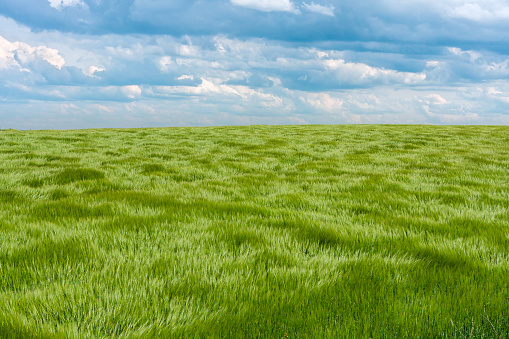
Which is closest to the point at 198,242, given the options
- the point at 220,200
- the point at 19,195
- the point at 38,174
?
the point at 220,200

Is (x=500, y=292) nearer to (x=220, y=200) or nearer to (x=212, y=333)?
(x=212, y=333)

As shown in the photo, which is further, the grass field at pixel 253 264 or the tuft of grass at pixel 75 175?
the tuft of grass at pixel 75 175

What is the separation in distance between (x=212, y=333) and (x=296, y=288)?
3.15ft

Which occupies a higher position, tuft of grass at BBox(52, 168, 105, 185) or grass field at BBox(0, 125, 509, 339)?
tuft of grass at BBox(52, 168, 105, 185)

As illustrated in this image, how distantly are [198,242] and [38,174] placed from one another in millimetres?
7479

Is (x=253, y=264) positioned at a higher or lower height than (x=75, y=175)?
lower

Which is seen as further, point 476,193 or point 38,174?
point 38,174

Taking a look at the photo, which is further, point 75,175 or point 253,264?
point 75,175

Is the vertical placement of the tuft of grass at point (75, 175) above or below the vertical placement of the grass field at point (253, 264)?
above

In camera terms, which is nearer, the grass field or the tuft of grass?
the grass field

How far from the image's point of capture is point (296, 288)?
2938 mm

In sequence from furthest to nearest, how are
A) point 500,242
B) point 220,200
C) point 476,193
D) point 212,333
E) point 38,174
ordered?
point 38,174, point 476,193, point 220,200, point 500,242, point 212,333

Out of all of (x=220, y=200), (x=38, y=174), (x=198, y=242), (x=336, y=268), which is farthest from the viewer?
(x=38, y=174)

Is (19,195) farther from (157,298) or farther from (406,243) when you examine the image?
(406,243)
